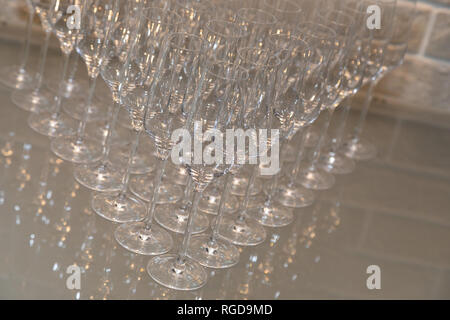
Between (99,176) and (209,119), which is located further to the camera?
(99,176)

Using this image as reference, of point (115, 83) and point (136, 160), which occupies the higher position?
point (115, 83)

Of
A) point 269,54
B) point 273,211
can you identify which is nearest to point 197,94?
point 269,54

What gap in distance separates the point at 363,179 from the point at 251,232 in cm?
42

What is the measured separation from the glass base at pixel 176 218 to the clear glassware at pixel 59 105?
30 centimetres

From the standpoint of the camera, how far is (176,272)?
1.28 metres

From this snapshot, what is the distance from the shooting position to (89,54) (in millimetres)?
1519

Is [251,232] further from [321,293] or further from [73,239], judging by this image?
[73,239]

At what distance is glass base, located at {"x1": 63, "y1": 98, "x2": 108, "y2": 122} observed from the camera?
5.81 ft

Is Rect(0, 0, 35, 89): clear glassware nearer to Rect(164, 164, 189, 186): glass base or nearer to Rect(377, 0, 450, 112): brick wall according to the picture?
Rect(164, 164, 189, 186): glass base

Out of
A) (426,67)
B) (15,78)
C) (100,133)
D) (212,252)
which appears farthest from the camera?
(426,67)

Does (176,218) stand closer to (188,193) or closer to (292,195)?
(188,193)

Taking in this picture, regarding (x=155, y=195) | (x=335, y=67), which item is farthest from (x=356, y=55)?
(x=155, y=195)

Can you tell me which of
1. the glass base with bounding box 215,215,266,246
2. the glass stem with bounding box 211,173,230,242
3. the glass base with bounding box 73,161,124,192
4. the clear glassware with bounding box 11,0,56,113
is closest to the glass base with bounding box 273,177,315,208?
the glass base with bounding box 215,215,266,246

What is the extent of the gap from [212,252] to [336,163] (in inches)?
23.0
